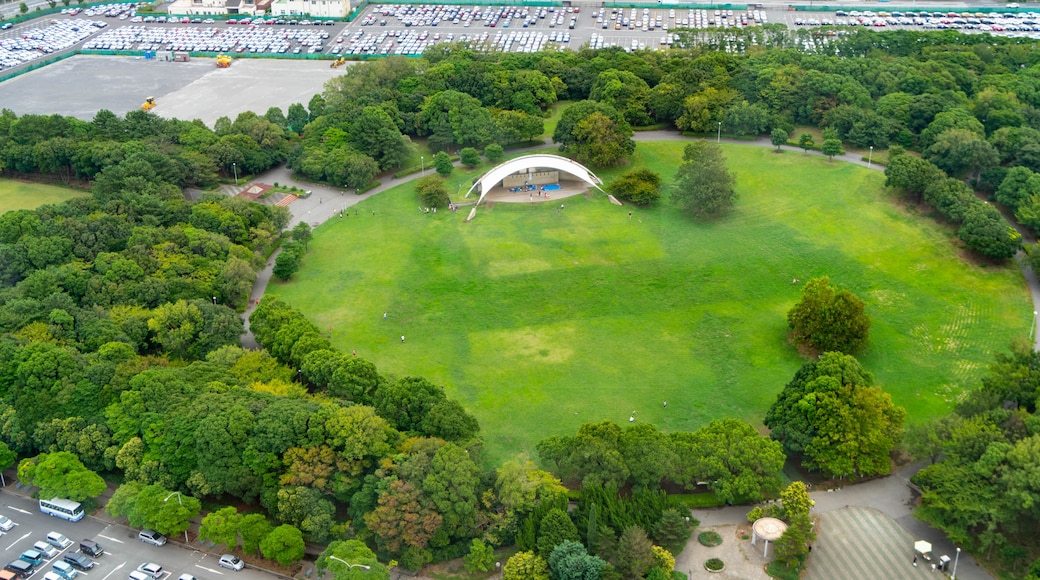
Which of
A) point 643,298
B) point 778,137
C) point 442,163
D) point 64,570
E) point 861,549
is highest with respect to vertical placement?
point 778,137

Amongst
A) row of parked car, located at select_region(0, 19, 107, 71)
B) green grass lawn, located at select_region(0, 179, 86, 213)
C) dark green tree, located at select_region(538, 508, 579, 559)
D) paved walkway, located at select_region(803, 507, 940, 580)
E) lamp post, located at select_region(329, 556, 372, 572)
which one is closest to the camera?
lamp post, located at select_region(329, 556, 372, 572)

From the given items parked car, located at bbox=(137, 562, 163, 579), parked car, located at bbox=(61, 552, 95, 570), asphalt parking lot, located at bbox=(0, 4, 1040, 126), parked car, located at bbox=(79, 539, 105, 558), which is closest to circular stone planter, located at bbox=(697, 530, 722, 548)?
parked car, located at bbox=(137, 562, 163, 579)

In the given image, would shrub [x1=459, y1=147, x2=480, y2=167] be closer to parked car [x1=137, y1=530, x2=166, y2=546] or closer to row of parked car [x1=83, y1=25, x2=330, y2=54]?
row of parked car [x1=83, y1=25, x2=330, y2=54]

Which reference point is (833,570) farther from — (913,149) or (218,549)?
(913,149)

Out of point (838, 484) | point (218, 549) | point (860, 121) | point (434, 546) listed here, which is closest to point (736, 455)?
point (838, 484)

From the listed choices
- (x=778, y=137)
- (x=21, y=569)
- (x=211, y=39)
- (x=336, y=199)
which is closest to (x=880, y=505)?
(x=21, y=569)

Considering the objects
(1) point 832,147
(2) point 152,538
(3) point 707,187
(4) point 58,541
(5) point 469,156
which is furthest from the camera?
(5) point 469,156

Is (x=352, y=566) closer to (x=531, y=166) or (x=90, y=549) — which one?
(x=90, y=549)
